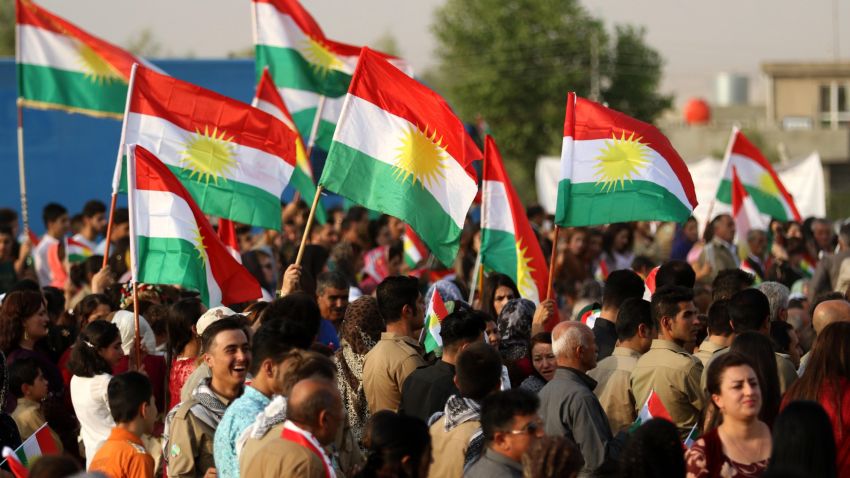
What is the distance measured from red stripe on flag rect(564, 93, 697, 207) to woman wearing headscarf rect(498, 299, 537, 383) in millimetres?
2016

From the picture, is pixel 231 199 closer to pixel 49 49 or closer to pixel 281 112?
pixel 281 112

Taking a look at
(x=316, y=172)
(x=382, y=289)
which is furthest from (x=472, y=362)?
(x=316, y=172)

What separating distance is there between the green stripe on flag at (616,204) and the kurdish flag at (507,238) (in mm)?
691

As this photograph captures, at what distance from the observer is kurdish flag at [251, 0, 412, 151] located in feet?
48.2

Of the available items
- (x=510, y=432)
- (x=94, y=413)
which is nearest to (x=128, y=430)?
(x=94, y=413)

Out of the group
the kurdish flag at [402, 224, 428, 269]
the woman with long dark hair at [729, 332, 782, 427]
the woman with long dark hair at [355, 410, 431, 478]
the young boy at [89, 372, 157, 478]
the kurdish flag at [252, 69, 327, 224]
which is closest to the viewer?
the woman with long dark hair at [355, 410, 431, 478]

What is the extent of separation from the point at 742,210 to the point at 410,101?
22.8 ft

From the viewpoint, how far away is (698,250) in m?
15.3

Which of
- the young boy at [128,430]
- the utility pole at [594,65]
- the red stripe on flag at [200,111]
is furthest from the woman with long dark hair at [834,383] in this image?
the utility pole at [594,65]

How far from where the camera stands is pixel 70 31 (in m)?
14.8

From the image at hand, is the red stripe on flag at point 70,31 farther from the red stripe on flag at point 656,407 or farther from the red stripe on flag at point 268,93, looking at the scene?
the red stripe on flag at point 656,407

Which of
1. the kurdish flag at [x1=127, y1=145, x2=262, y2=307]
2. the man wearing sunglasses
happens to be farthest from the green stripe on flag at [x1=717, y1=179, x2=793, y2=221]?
the man wearing sunglasses

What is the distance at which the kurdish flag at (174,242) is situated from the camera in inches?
379

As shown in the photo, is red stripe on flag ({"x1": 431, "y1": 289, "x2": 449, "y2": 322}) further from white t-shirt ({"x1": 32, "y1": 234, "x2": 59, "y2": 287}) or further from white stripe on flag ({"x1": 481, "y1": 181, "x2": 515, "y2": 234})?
white t-shirt ({"x1": 32, "y1": 234, "x2": 59, "y2": 287})
